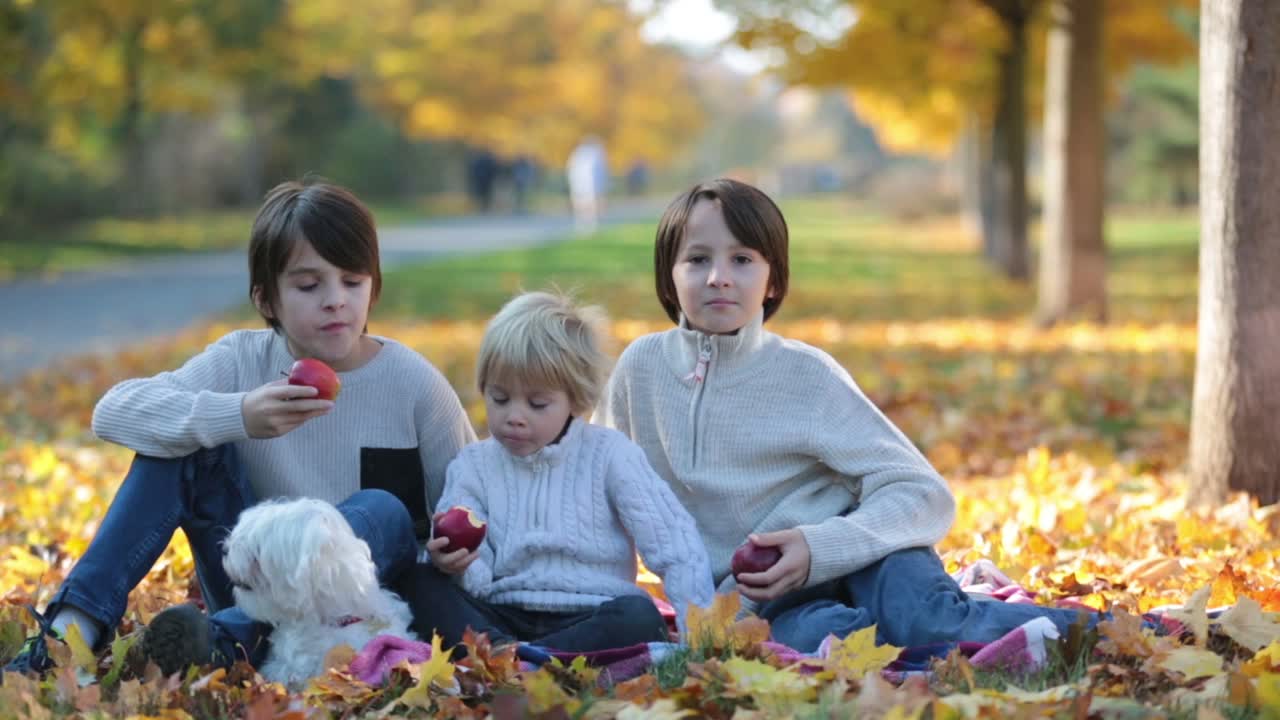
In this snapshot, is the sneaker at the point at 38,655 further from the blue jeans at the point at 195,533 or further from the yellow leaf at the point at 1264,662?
the yellow leaf at the point at 1264,662

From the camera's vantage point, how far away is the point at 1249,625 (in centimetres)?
315

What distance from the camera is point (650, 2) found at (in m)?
13.9

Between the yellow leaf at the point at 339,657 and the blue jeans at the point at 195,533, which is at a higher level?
the blue jeans at the point at 195,533

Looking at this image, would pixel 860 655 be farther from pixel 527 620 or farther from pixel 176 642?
pixel 176 642

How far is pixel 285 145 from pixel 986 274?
25.2 meters

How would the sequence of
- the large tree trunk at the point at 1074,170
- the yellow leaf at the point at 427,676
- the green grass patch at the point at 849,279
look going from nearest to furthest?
the yellow leaf at the point at 427,676 < the large tree trunk at the point at 1074,170 < the green grass patch at the point at 849,279

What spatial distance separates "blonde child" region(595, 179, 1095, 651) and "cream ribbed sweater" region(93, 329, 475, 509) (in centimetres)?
49

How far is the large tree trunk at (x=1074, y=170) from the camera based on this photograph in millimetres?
10883

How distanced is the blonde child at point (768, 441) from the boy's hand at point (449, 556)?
622 mm

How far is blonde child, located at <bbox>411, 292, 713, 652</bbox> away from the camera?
3387mm

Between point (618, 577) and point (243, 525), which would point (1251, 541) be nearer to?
point (618, 577)

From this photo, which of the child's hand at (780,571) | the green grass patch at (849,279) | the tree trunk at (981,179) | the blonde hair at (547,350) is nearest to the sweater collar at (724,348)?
the blonde hair at (547,350)

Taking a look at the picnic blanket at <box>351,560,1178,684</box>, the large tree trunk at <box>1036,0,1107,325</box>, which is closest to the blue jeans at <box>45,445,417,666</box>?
the picnic blanket at <box>351,560,1178,684</box>

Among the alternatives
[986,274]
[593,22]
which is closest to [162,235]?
[986,274]
